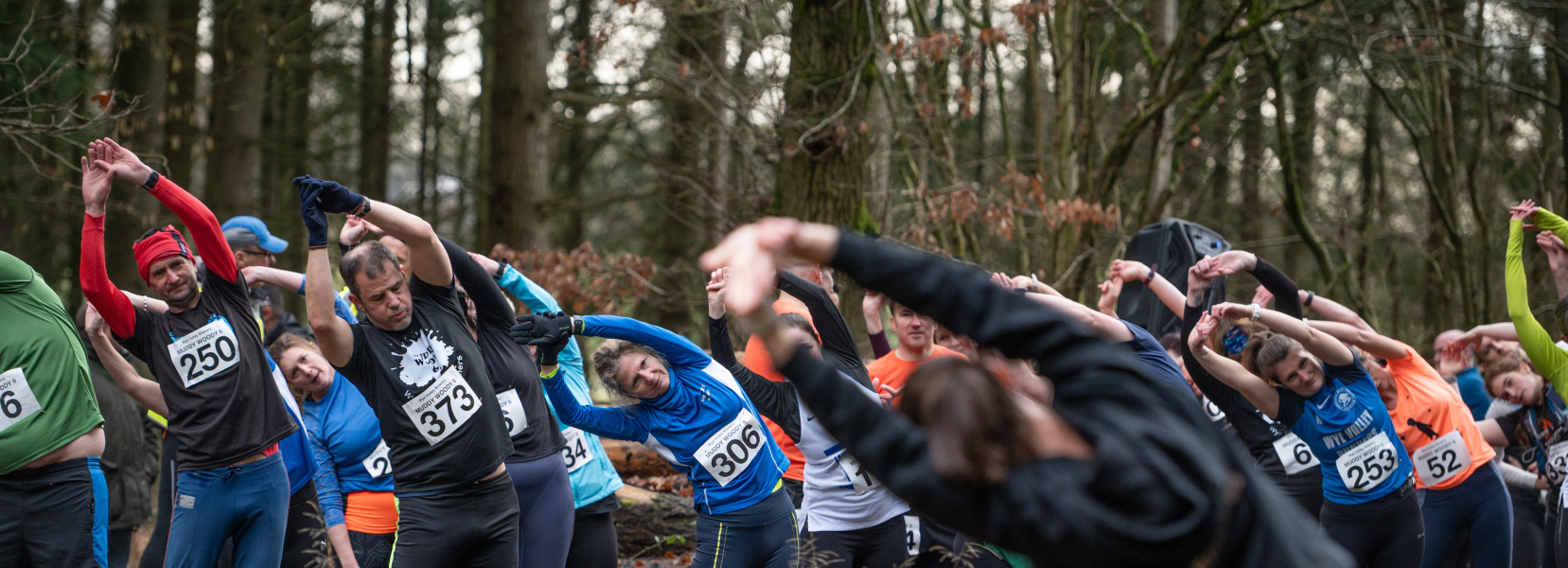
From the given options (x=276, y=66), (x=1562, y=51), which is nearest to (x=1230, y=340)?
(x=1562, y=51)

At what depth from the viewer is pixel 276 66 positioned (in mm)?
11930

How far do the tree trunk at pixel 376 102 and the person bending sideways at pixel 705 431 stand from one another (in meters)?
11.6

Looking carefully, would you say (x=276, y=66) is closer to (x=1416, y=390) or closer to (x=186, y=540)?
(x=186, y=540)

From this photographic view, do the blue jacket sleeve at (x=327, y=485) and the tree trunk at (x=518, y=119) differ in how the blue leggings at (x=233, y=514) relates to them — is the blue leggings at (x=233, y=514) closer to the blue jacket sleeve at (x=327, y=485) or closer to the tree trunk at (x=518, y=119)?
the blue jacket sleeve at (x=327, y=485)

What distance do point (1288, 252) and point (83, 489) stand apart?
1711 centimetres

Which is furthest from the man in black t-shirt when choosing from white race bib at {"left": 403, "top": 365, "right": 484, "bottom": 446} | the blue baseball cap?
the blue baseball cap

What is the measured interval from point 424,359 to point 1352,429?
13.3 feet

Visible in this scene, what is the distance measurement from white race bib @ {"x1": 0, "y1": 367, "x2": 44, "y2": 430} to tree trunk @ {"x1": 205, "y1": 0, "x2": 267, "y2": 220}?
7783 millimetres

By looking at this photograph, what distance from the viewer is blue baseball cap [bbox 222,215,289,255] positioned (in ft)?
18.7

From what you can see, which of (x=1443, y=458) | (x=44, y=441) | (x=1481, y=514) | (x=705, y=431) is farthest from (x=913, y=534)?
(x=44, y=441)

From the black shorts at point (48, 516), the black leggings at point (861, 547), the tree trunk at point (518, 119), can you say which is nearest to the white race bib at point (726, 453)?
the black leggings at point (861, 547)

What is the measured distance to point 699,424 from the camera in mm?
4453

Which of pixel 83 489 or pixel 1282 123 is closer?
pixel 83 489

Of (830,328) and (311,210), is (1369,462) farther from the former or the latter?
(311,210)
